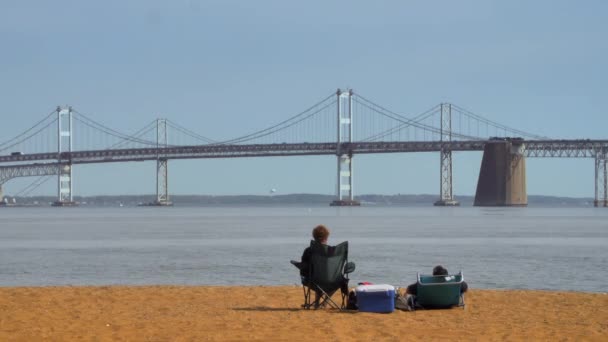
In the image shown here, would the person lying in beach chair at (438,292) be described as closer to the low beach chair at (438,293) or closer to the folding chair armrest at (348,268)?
the low beach chair at (438,293)

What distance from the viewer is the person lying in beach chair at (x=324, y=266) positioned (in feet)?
30.8

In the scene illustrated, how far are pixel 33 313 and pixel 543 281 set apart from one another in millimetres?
7568

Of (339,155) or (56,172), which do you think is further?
(56,172)

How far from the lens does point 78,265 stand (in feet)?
60.4

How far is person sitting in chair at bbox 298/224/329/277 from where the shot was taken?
9297mm

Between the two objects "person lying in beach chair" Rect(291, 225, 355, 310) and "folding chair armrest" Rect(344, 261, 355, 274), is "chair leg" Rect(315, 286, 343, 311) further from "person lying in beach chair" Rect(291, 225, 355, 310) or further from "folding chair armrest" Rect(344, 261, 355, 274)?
"folding chair armrest" Rect(344, 261, 355, 274)

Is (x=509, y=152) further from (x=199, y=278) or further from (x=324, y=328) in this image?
(x=324, y=328)

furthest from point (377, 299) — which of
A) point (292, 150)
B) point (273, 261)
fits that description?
point (292, 150)

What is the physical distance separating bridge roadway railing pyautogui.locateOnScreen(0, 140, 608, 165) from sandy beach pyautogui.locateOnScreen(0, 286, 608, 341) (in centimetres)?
6962

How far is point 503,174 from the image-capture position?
86188mm

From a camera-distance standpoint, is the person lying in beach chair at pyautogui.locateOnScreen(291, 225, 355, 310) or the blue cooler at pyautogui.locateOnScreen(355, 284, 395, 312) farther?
the blue cooler at pyautogui.locateOnScreen(355, 284, 395, 312)

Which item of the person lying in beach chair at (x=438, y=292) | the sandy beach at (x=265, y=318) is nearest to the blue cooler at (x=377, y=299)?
the sandy beach at (x=265, y=318)

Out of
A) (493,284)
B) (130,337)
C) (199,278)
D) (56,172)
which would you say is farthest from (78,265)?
(56,172)

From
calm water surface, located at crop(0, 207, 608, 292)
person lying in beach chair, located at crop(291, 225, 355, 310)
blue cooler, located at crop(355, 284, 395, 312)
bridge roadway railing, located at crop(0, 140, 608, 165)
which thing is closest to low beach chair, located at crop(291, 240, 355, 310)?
person lying in beach chair, located at crop(291, 225, 355, 310)
